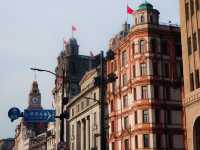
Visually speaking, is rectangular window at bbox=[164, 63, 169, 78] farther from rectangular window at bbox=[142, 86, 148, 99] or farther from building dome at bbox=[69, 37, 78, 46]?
building dome at bbox=[69, 37, 78, 46]

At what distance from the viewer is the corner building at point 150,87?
72.5 meters

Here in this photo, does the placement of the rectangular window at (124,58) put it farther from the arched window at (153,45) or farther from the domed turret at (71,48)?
the domed turret at (71,48)

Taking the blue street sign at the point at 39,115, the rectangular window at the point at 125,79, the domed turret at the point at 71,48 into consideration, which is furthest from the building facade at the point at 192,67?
the domed turret at the point at 71,48

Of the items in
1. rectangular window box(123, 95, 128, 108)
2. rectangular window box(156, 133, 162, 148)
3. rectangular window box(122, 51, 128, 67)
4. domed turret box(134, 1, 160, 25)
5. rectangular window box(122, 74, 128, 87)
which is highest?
domed turret box(134, 1, 160, 25)

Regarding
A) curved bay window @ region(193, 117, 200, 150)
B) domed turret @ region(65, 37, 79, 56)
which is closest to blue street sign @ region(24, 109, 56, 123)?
curved bay window @ region(193, 117, 200, 150)

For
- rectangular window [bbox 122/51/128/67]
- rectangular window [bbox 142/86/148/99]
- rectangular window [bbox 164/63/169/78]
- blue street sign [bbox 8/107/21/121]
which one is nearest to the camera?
blue street sign [bbox 8/107/21/121]

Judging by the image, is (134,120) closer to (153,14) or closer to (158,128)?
(158,128)

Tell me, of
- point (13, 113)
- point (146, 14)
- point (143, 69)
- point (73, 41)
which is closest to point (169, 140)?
point (143, 69)

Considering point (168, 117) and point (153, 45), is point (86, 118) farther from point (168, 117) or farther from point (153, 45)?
point (153, 45)

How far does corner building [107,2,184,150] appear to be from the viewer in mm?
72500

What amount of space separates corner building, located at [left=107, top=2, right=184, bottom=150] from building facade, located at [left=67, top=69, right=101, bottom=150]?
11.1 metres

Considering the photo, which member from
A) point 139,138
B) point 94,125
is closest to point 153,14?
point 139,138

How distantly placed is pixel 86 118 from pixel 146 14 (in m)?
31.4

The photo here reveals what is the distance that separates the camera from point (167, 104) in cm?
7419
